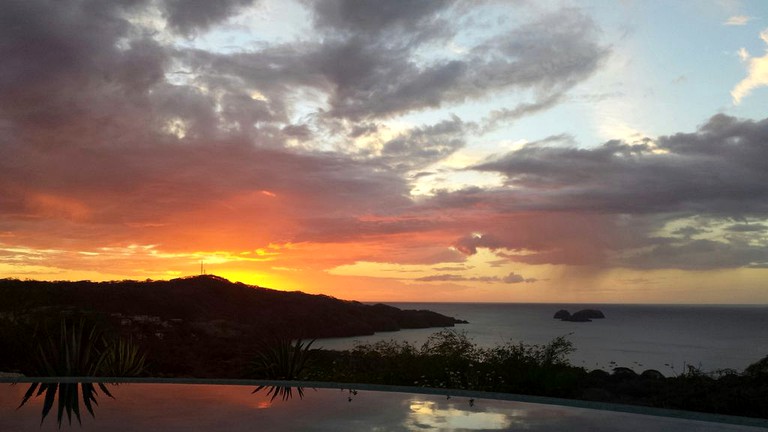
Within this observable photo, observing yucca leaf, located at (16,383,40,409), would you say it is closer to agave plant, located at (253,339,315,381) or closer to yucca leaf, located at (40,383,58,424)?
yucca leaf, located at (40,383,58,424)

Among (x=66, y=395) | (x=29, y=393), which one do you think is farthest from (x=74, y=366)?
(x=66, y=395)

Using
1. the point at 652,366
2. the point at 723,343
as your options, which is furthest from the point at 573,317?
the point at 652,366

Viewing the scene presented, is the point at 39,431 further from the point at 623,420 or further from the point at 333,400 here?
the point at 623,420

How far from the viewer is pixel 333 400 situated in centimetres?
1104

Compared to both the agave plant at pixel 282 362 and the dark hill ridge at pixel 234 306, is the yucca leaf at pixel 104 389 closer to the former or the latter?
the agave plant at pixel 282 362

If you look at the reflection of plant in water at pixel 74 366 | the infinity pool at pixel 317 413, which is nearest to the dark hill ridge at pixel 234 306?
the reflection of plant in water at pixel 74 366

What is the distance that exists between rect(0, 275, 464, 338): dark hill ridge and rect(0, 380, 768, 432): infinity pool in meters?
35.6

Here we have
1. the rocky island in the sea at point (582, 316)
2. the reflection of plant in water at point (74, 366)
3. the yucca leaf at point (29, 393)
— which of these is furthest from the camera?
the rocky island in the sea at point (582, 316)

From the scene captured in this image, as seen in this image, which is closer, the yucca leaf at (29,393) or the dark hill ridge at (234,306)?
the yucca leaf at (29,393)

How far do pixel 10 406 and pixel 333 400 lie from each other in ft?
17.7

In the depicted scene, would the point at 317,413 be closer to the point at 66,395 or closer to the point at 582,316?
the point at 66,395

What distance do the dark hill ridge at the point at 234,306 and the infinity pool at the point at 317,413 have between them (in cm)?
3556

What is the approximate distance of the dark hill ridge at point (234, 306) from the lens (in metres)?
70.1

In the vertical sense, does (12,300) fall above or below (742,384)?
above
